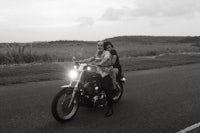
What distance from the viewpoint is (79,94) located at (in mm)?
6453

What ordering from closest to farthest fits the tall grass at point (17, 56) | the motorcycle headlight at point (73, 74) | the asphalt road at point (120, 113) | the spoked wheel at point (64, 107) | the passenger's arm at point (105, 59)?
1. the asphalt road at point (120, 113)
2. the spoked wheel at point (64, 107)
3. the motorcycle headlight at point (73, 74)
4. the passenger's arm at point (105, 59)
5. the tall grass at point (17, 56)

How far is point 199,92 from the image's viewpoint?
9516 mm

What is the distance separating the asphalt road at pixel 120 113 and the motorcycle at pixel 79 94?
252 millimetres

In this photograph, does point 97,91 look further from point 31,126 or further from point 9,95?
point 9,95

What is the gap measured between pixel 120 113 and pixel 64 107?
60.7 inches

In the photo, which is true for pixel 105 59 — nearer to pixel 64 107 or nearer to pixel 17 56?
pixel 64 107

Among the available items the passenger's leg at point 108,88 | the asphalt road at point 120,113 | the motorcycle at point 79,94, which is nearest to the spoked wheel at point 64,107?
the motorcycle at point 79,94

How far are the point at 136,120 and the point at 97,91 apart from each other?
1.16 m

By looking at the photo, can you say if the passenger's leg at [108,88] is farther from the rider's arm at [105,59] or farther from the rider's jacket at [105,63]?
the rider's arm at [105,59]

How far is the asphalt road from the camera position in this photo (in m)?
5.82

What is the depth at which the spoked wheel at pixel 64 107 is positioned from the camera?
19.6 feet

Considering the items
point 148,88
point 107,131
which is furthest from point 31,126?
point 148,88

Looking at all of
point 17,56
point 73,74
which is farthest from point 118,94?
point 17,56

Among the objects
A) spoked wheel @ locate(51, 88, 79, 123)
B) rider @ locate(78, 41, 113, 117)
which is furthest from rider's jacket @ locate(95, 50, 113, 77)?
spoked wheel @ locate(51, 88, 79, 123)
